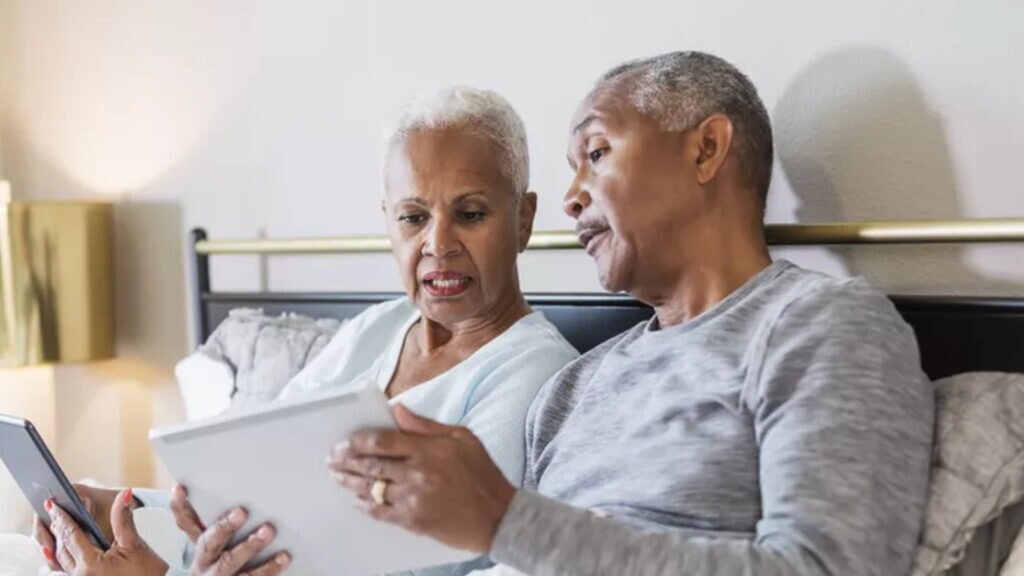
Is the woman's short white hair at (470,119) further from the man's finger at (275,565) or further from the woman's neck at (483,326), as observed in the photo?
the man's finger at (275,565)

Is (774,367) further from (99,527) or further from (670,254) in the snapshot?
(99,527)

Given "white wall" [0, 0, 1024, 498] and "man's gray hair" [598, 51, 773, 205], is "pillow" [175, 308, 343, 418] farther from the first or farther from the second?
"man's gray hair" [598, 51, 773, 205]

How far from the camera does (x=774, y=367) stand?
37.9 inches

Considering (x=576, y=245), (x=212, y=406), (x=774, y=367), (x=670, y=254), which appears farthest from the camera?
(x=212, y=406)

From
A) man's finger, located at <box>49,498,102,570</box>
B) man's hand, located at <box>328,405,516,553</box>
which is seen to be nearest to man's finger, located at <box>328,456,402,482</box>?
man's hand, located at <box>328,405,516,553</box>

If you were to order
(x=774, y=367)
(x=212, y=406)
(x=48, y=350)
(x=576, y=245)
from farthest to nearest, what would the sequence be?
(x=48, y=350) → (x=212, y=406) → (x=576, y=245) → (x=774, y=367)

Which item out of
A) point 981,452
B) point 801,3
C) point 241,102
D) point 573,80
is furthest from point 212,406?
point 981,452

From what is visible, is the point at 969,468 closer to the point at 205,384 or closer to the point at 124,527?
the point at 124,527

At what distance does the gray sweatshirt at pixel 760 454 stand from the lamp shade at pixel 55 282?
5.27 ft

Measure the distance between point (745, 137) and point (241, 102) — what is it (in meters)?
1.32

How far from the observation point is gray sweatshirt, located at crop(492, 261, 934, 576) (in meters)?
0.88

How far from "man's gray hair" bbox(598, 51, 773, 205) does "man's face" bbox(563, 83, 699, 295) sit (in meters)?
0.02

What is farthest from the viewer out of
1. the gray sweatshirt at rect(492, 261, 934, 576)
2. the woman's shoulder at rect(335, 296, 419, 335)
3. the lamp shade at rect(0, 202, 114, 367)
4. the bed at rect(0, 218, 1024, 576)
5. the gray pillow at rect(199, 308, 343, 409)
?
the lamp shade at rect(0, 202, 114, 367)

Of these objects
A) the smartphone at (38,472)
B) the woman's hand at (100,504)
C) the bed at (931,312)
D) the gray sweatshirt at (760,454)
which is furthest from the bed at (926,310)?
the smartphone at (38,472)
